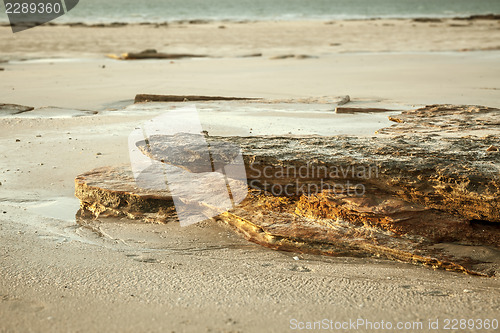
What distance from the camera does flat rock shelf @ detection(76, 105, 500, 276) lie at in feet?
8.05

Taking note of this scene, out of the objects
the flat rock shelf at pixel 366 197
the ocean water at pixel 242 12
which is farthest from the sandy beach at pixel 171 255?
the ocean water at pixel 242 12

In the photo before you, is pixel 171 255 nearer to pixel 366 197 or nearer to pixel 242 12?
pixel 366 197

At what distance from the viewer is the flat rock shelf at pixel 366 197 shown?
2455 mm

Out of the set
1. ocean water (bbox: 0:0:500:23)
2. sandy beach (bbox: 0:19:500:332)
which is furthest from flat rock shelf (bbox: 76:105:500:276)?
ocean water (bbox: 0:0:500:23)

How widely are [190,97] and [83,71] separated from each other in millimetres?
3829

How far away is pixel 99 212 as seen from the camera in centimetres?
310

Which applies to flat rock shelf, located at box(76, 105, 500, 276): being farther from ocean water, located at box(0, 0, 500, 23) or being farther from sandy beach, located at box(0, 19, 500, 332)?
ocean water, located at box(0, 0, 500, 23)

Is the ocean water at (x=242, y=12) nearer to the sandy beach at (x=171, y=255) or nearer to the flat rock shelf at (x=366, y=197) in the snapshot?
the sandy beach at (x=171, y=255)

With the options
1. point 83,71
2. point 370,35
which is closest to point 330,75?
point 83,71

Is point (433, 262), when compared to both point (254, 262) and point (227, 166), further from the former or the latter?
point (227, 166)

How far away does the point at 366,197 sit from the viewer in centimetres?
262

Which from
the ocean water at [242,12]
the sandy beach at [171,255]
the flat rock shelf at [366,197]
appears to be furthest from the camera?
the ocean water at [242,12]

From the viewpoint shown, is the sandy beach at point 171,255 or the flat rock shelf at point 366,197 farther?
the flat rock shelf at point 366,197

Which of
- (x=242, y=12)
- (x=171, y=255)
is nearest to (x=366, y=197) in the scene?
(x=171, y=255)
